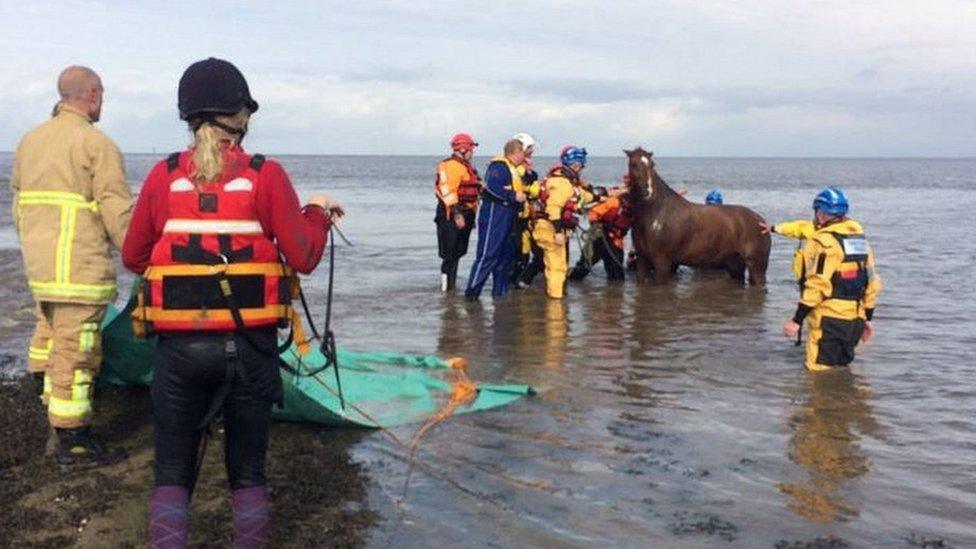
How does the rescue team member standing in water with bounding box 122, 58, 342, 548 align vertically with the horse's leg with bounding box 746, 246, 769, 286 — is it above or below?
above

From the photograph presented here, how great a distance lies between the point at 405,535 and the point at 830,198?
4750 millimetres

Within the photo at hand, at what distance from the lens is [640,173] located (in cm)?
1346

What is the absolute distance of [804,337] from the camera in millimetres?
9914

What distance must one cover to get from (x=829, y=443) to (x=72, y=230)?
452 centimetres

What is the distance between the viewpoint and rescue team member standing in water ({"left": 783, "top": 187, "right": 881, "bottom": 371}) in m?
7.91

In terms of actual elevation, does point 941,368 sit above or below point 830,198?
below

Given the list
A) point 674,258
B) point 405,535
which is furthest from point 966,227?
point 405,535

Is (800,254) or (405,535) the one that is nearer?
(405,535)

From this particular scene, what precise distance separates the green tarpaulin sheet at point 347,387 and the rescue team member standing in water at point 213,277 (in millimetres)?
2028

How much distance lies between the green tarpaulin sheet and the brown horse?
21.8 ft

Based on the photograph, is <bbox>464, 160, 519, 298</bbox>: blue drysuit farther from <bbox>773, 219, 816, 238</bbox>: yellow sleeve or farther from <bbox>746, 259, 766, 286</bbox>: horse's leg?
<bbox>773, 219, 816, 238</bbox>: yellow sleeve

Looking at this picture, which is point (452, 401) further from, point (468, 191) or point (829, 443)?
point (468, 191)

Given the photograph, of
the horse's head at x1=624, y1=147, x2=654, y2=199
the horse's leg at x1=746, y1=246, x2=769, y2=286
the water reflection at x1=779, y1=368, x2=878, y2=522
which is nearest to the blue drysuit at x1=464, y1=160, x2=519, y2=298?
the horse's head at x1=624, y1=147, x2=654, y2=199

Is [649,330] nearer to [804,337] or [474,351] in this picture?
[804,337]
